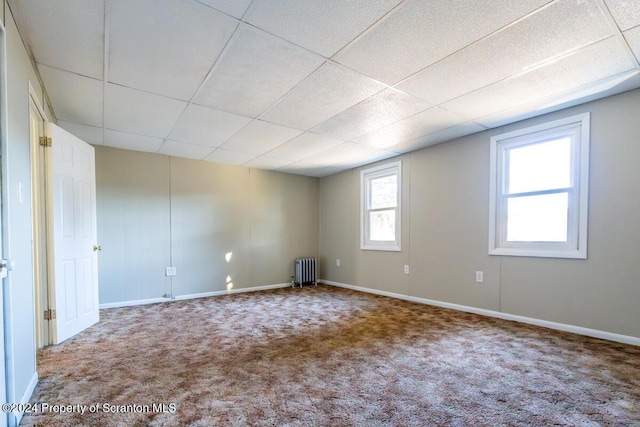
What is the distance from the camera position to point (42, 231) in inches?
103

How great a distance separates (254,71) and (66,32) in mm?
1142

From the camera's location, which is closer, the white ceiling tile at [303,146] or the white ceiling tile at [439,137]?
the white ceiling tile at [439,137]

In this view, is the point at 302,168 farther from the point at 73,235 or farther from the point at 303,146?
the point at 73,235

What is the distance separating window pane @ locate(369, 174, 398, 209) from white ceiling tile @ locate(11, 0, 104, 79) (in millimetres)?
3857

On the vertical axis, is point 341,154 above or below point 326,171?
above

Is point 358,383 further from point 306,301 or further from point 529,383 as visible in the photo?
point 306,301

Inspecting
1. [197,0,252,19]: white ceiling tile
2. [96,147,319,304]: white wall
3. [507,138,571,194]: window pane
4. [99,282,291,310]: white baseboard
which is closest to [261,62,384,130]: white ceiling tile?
[197,0,252,19]: white ceiling tile

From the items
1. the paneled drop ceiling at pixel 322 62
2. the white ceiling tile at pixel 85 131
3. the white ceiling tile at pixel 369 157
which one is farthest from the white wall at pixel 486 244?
the white ceiling tile at pixel 85 131

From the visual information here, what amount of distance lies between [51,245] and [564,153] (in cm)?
503

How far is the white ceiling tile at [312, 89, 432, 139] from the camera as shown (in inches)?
106

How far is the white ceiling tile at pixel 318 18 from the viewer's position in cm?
159

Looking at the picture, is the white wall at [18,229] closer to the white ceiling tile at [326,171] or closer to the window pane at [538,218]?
the white ceiling tile at [326,171]

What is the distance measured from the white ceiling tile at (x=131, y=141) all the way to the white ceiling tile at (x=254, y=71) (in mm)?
1494

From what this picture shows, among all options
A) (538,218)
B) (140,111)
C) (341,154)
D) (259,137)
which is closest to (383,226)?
(341,154)
